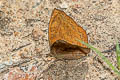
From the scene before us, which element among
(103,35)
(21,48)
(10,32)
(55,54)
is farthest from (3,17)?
(103,35)

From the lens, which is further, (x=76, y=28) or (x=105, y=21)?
(x=105, y=21)

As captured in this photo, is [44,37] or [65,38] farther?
[44,37]

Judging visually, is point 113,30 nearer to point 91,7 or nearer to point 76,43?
point 91,7
